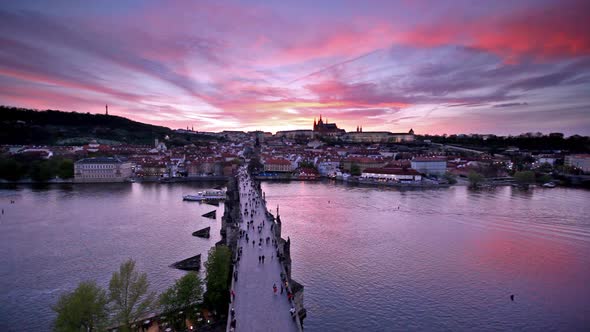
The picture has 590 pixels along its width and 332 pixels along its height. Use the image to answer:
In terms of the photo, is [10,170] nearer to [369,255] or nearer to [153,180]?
[153,180]

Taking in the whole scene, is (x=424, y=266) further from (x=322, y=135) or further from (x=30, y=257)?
(x=322, y=135)

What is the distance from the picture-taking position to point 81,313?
6.68 metres

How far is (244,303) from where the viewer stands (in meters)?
7.63

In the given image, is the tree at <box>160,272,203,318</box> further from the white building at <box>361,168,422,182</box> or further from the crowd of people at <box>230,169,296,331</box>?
the white building at <box>361,168,422,182</box>

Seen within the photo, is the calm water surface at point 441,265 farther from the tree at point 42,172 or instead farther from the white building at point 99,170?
the tree at point 42,172

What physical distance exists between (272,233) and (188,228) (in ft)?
22.1

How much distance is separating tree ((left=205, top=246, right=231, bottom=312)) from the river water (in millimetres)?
2301

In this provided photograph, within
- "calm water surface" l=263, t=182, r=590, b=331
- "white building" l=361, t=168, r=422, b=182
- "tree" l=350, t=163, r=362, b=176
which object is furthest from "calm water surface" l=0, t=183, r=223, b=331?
"tree" l=350, t=163, r=362, b=176

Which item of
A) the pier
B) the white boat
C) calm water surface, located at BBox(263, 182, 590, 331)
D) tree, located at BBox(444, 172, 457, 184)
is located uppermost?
tree, located at BBox(444, 172, 457, 184)

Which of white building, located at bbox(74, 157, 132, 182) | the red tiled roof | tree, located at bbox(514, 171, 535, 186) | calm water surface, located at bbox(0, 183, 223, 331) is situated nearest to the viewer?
calm water surface, located at bbox(0, 183, 223, 331)

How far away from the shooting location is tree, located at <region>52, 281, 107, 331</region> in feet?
21.7

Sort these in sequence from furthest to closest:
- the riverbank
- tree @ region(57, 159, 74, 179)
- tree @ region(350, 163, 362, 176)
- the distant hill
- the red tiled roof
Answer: the distant hill, tree @ region(350, 163, 362, 176), the red tiled roof, tree @ region(57, 159, 74, 179), the riverbank

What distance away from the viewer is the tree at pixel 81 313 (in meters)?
6.62

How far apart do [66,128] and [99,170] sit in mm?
46234
